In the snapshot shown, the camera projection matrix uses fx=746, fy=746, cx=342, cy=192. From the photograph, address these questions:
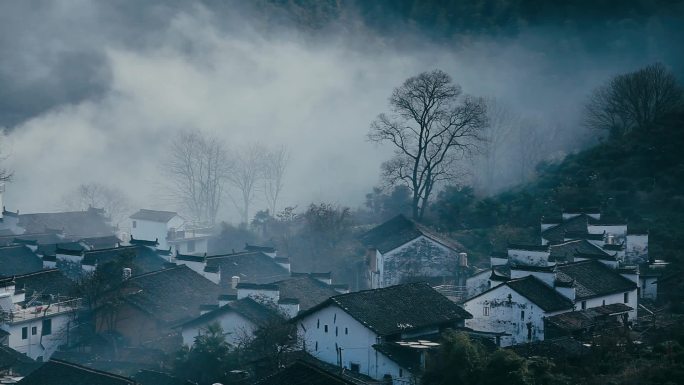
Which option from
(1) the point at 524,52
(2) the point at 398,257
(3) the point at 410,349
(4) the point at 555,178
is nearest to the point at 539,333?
(3) the point at 410,349

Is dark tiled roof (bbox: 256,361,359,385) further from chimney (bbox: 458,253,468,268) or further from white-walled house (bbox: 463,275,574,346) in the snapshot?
chimney (bbox: 458,253,468,268)

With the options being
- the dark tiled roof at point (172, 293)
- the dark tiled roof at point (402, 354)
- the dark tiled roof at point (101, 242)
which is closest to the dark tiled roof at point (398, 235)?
the dark tiled roof at point (172, 293)

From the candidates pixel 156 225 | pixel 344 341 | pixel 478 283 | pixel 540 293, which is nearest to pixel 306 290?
pixel 478 283

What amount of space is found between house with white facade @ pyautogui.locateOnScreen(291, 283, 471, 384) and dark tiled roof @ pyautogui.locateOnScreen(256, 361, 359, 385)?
20.3 ft

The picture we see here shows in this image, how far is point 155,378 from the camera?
27.8 meters

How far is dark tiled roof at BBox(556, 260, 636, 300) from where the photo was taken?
31.1m

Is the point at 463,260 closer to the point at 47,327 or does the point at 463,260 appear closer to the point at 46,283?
the point at 47,327

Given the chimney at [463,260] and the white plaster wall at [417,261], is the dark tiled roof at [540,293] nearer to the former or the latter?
the chimney at [463,260]

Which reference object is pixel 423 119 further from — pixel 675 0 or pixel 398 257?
pixel 675 0

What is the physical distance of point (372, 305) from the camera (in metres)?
29.1

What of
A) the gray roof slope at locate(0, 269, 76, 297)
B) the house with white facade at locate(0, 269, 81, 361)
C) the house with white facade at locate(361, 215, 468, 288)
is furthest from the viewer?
the house with white facade at locate(361, 215, 468, 288)

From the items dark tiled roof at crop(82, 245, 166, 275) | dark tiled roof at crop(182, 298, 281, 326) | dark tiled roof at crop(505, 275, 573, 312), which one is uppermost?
dark tiled roof at crop(82, 245, 166, 275)

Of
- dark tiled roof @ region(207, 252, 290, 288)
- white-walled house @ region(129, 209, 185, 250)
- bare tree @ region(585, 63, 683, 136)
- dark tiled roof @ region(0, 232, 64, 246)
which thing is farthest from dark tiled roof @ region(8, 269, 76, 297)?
bare tree @ region(585, 63, 683, 136)

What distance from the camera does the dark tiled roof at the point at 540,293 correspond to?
29375 millimetres
